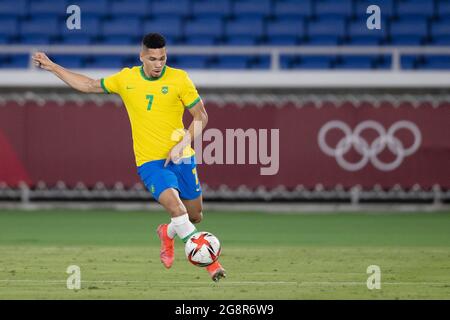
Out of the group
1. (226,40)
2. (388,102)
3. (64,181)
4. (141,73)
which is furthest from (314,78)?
(141,73)

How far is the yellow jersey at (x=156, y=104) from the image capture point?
10.7 metres

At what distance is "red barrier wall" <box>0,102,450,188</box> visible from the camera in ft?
68.1

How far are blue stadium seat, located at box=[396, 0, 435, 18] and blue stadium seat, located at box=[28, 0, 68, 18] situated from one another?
7458mm

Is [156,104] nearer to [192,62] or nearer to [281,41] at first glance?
[192,62]

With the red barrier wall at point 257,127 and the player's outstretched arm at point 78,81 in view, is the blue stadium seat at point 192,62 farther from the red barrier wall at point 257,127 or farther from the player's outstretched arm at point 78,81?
the player's outstretched arm at point 78,81

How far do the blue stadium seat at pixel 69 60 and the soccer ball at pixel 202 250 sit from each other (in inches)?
524

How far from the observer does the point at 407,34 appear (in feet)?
77.3

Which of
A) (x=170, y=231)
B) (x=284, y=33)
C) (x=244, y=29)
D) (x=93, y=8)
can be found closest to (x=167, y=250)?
(x=170, y=231)

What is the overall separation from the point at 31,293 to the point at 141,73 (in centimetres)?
248

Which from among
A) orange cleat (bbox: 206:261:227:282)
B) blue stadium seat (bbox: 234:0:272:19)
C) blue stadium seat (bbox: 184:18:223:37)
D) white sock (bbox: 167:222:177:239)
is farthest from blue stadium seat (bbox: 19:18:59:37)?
orange cleat (bbox: 206:261:227:282)

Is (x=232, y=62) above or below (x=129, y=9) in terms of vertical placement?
below

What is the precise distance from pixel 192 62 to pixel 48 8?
3.80m

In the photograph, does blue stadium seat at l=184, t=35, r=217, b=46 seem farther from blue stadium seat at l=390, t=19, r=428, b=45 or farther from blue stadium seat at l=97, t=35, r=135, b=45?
blue stadium seat at l=390, t=19, r=428, b=45

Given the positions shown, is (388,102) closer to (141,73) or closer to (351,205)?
(351,205)
